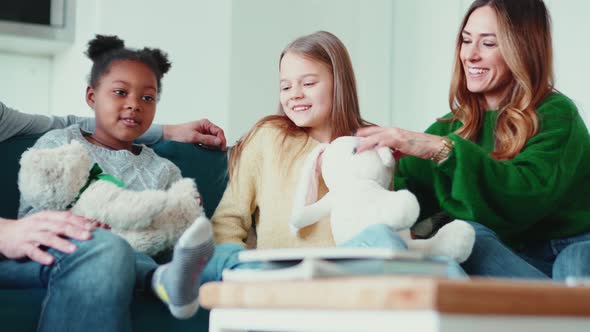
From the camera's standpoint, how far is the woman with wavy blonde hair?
5.88 feet

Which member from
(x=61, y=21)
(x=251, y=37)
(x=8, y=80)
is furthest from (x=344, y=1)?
(x=8, y=80)

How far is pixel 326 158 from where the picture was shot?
6.12 ft

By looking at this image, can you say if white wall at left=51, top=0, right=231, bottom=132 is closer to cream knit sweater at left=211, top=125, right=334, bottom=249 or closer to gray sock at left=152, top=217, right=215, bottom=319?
cream knit sweater at left=211, top=125, right=334, bottom=249

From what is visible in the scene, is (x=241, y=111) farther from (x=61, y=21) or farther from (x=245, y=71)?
(x=61, y=21)

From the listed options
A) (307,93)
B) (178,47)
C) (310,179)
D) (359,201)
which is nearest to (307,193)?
(310,179)

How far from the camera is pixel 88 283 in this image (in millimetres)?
1557

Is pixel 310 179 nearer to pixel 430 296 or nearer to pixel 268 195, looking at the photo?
pixel 268 195

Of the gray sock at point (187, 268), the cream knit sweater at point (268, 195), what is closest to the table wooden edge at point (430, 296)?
the gray sock at point (187, 268)

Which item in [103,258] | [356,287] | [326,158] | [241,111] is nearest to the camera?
[356,287]

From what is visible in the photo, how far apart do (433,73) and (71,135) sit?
2.42 m

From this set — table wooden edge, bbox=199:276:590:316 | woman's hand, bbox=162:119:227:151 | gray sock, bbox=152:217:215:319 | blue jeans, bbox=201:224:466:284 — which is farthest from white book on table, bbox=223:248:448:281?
woman's hand, bbox=162:119:227:151

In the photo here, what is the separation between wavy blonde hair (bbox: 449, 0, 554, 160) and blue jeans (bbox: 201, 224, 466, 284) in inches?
19.3

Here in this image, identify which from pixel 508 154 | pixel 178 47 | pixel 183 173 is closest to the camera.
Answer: pixel 508 154

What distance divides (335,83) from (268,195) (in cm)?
31
